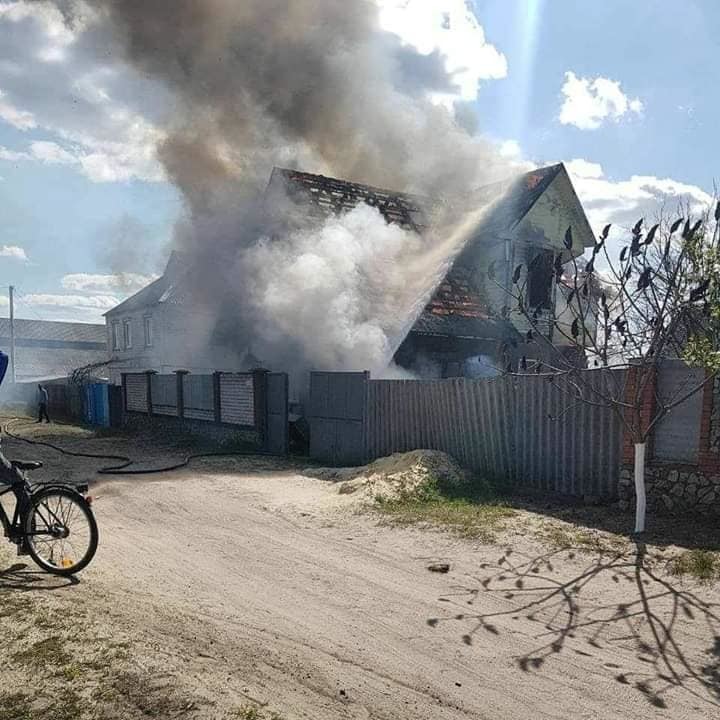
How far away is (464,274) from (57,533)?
12.5 metres

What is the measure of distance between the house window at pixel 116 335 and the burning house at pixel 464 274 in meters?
13.3

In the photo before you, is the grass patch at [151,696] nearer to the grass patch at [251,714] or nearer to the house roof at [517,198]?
the grass patch at [251,714]

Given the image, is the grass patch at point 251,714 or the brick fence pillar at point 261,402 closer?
the grass patch at point 251,714

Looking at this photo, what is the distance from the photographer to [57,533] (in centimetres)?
509

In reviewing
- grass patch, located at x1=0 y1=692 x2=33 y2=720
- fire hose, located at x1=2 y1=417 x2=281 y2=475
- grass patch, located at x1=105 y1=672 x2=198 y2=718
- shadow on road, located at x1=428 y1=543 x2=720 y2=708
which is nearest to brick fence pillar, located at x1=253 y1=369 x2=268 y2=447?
fire hose, located at x1=2 y1=417 x2=281 y2=475

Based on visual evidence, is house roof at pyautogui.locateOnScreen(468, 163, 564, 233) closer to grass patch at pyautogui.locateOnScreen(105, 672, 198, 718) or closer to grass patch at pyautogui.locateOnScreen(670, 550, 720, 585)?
grass patch at pyautogui.locateOnScreen(670, 550, 720, 585)

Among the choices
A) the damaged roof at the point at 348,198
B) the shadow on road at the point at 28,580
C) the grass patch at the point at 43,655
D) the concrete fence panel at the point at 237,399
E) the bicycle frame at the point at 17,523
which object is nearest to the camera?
the grass patch at the point at 43,655

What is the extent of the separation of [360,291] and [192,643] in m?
11.4

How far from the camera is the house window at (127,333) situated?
104ft

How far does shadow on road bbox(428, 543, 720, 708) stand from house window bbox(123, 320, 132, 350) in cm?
2938

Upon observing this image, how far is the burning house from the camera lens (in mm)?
14281

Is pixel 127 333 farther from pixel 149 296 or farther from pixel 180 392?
pixel 180 392

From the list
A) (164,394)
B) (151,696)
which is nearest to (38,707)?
(151,696)

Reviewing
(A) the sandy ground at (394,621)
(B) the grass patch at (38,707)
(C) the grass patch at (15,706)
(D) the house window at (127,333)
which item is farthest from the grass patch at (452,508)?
(D) the house window at (127,333)
